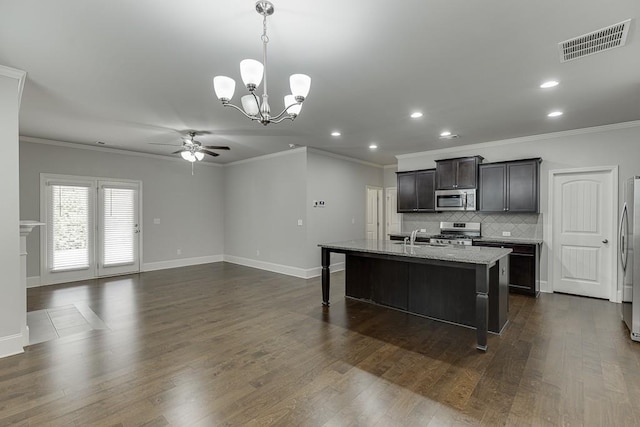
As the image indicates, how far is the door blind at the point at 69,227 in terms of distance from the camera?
590cm

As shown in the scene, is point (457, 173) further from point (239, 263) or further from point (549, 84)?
point (239, 263)

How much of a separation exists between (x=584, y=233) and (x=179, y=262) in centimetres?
823

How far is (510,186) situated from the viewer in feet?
17.7

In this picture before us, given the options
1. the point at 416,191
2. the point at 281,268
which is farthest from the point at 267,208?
the point at 416,191

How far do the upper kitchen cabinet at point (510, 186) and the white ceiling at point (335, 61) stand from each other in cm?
79

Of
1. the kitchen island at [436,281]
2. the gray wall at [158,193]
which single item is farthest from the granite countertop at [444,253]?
the gray wall at [158,193]

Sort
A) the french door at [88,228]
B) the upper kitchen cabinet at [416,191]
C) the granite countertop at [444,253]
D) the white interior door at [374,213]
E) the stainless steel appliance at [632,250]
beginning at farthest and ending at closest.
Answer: the white interior door at [374,213] → the upper kitchen cabinet at [416,191] → the french door at [88,228] → the stainless steel appliance at [632,250] → the granite countertop at [444,253]

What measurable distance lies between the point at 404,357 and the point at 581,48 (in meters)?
3.03

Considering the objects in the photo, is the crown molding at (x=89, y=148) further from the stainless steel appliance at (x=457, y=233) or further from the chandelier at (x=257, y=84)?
the stainless steel appliance at (x=457, y=233)

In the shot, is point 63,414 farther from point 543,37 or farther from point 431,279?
point 543,37

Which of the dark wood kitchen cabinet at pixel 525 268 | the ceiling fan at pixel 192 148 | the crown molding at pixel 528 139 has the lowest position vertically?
the dark wood kitchen cabinet at pixel 525 268

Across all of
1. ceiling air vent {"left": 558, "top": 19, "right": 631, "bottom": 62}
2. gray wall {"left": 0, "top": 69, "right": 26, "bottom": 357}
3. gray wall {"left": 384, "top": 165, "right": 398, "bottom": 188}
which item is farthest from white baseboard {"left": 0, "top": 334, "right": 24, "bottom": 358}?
gray wall {"left": 384, "top": 165, "right": 398, "bottom": 188}

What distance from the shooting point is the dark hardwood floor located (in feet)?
6.98

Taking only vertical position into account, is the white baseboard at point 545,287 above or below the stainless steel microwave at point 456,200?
below
